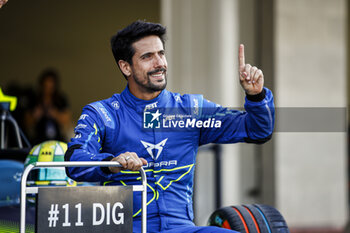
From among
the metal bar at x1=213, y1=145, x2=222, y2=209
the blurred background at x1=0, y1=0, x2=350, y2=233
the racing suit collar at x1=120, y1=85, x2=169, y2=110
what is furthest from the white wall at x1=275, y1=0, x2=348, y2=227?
the racing suit collar at x1=120, y1=85, x2=169, y2=110

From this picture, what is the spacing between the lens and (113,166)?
2.88 metres

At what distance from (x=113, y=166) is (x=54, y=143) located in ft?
Answer: 3.63

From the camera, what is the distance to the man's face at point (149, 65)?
337 cm

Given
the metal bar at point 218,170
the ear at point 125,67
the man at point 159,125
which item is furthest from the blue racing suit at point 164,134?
the metal bar at point 218,170

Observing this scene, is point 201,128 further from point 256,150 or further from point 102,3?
point 102,3

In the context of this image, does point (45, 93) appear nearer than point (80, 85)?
Yes

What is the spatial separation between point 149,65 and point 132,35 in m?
0.20

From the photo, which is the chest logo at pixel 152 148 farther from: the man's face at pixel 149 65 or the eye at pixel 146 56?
the eye at pixel 146 56

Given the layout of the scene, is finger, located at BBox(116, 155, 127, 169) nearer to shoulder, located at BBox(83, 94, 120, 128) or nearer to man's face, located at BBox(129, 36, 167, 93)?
shoulder, located at BBox(83, 94, 120, 128)

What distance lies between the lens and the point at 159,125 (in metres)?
3.37

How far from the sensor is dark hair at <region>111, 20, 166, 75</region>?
3.39m

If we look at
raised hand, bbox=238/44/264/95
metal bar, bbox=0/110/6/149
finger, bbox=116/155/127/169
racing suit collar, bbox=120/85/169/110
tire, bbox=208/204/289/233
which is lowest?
tire, bbox=208/204/289/233

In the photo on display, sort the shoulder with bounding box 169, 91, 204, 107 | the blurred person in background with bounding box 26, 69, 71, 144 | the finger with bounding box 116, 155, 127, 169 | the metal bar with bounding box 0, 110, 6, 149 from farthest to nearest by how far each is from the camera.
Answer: the blurred person in background with bounding box 26, 69, 71, 144, the metal bar with bounding box 0, 110, 6, 149, the shoulder with bounding box 169, 91, 204, 107, the finger with bounding box 116, 155, 127, 169

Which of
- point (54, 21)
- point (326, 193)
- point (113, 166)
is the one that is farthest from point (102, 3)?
point (113, 166)
